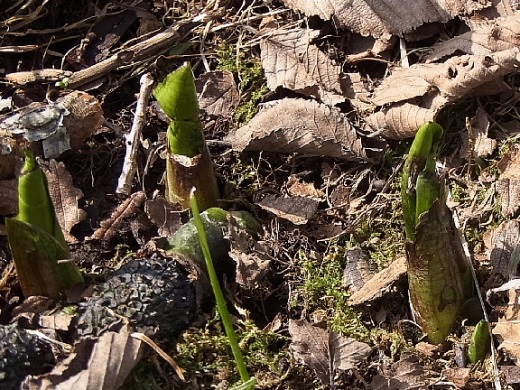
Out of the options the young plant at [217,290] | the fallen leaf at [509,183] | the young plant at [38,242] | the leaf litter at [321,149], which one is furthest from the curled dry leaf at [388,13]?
the young plant at [217,290]

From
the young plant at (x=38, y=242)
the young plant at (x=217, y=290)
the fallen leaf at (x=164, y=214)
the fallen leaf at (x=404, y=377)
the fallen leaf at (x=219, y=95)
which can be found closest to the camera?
the young plant at (x=217, y=290)

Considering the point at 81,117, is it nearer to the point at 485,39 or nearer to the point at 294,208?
the point at 294,208

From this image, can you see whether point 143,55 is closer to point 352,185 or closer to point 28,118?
point 28,118

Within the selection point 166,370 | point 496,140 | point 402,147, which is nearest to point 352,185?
point 402,147

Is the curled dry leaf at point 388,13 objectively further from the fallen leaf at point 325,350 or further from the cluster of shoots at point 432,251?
the fallen leaf at point 325,350

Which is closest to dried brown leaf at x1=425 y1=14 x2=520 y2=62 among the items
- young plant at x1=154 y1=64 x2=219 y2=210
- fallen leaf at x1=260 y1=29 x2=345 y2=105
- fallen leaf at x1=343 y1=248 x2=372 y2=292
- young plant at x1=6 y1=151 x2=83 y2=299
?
fallen leaf at x1=260 y1=29 x2=345 y2=105

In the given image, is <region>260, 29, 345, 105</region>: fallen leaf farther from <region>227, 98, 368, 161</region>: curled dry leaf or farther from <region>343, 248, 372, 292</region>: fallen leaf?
<region>343, 248, 372, 292</region>: fallen leaf

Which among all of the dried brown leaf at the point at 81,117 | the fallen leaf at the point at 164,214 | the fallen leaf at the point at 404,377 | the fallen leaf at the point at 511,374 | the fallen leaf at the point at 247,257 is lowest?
the fallen leaf at the point at 511,374
